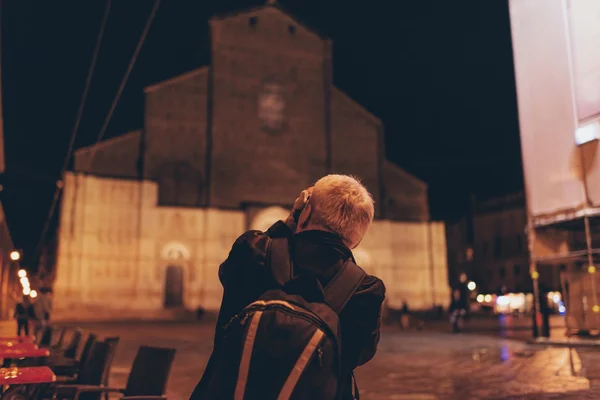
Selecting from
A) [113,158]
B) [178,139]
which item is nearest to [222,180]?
[178,139]

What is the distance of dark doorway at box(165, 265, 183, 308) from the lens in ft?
120

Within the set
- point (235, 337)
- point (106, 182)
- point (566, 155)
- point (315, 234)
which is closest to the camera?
point (235, 337)

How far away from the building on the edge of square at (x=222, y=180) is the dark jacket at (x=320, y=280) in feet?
110

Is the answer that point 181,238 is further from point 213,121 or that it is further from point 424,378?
point 424,378

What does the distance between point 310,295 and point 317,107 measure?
137 ft

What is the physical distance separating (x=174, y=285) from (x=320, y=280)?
3653cm

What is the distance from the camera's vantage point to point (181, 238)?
3697 cm

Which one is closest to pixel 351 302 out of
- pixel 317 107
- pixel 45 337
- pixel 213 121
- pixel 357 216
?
pixel 357 216

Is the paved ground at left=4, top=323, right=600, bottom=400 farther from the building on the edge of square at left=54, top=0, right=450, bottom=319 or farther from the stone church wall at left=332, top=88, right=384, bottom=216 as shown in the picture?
the stone church wall at left=332, top=88, right=384, bottom=216

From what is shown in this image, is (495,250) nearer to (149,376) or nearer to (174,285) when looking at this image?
(174,285)

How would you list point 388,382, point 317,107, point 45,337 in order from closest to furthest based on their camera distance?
point 388,382
point 45,337
point 317,107

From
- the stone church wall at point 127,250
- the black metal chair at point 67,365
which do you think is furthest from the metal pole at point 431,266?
the black metal chair at point 67,365

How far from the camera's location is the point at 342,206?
1.83 metres

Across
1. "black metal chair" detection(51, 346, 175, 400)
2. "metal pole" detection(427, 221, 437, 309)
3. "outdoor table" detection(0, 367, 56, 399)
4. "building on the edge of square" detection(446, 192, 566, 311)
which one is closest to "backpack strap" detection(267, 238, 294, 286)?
"outdoor table" detection(0, 367, 56, 399)
